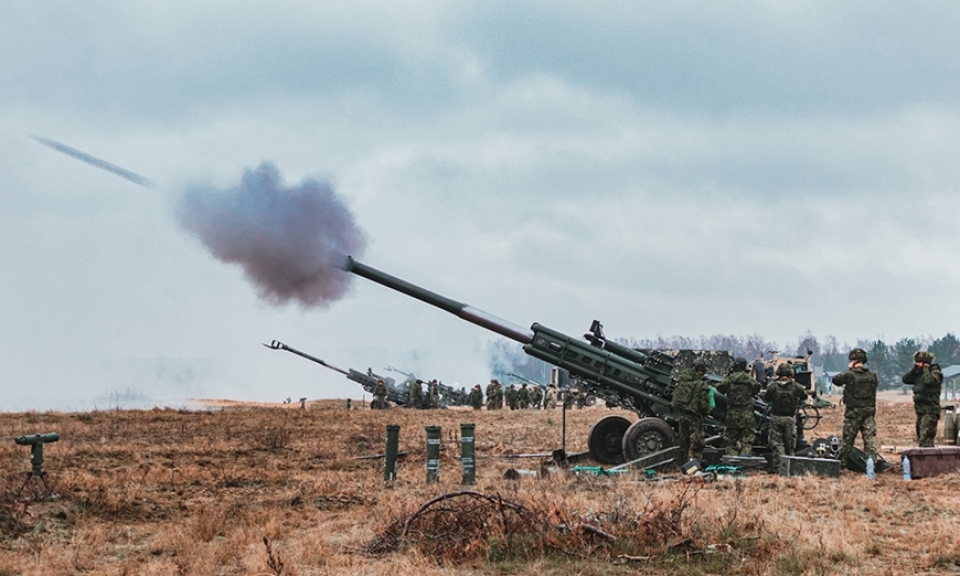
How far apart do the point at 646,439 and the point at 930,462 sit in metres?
3.94

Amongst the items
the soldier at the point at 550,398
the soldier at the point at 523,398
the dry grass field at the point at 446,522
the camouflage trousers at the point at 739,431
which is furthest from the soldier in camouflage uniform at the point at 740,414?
the soldier at the point at 523,398

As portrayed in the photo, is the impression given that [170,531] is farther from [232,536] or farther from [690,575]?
[690,575]

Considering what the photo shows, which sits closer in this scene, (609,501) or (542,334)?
(609,501)

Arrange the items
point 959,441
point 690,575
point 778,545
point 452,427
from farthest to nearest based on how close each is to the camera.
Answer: point 452,427 → point 959,441 → point 778,545 → point 690,575

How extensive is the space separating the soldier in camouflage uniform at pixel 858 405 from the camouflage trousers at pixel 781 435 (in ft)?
2.38

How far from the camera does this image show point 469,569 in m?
7.52

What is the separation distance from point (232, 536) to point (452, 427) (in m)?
17.3

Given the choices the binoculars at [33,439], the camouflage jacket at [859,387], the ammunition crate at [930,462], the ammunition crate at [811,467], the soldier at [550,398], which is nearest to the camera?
the binoculars at [33,439]

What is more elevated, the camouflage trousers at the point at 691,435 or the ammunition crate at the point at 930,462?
the camouflage trousers at the point at 691,435

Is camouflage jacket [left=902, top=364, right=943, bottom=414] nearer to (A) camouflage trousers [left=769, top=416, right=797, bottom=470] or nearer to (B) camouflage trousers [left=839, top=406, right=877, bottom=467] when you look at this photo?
(B) camouflage trousers [left=839, top=406, right=877, bottom=467]

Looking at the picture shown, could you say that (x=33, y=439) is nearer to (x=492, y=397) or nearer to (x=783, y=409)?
(x=783, y=409)

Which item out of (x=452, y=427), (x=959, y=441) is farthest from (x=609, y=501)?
(x=452, y=427)

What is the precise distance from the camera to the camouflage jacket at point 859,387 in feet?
45.8

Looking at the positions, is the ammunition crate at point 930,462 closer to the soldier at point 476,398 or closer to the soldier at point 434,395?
the soldier at point 476,398
